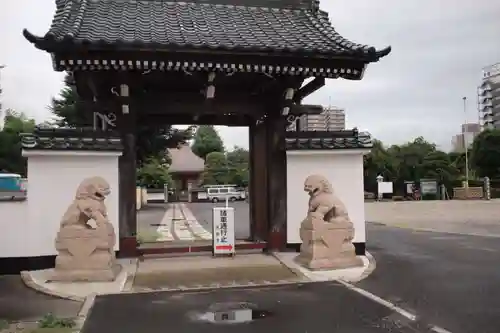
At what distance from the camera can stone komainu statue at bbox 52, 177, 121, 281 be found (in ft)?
25.2

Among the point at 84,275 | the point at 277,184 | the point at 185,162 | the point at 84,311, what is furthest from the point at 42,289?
the point at 185,162

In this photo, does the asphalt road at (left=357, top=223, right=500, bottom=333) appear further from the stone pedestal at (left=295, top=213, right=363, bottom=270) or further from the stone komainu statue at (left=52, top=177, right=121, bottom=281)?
the stone komainu statue at (left=52, top=177, right=121, bottom=281)

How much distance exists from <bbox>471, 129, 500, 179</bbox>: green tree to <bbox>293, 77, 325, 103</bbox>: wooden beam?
38.0 meters

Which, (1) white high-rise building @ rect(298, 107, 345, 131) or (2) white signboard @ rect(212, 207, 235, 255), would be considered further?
(1) white high-rise building @ rect(298, 107, 345, 131)

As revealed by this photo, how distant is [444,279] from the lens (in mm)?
7801

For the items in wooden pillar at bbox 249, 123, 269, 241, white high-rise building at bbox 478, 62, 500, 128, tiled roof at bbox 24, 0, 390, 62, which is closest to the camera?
tiled roof at bbox 24, 0, 390, 62

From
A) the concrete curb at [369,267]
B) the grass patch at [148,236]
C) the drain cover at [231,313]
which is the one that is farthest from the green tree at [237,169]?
the drain cover at [231,313]

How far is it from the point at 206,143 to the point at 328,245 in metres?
58.9

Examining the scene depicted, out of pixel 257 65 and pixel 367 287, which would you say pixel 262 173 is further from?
pixel 367 287

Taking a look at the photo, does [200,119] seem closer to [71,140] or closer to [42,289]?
[71,140]

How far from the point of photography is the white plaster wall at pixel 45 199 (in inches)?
350

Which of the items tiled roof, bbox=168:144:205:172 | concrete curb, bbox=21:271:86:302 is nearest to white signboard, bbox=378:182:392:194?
tiled roof, bbox=168:144:205:172

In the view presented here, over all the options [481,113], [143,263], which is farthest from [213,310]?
[481,113]

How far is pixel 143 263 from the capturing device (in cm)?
927
